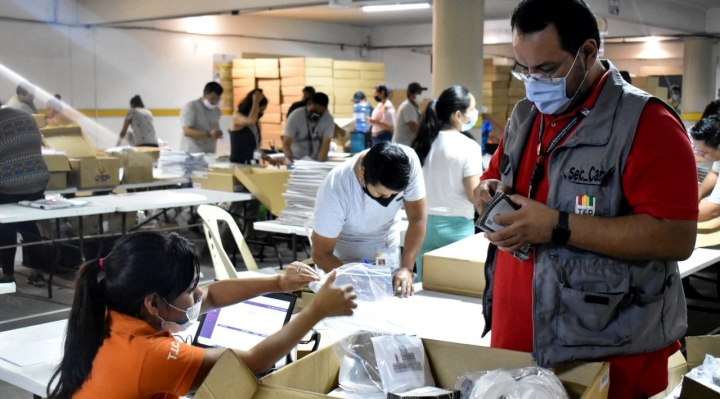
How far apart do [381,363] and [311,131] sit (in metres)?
5.71

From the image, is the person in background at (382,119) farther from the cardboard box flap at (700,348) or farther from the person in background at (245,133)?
the cardboard box flap at (700,348)

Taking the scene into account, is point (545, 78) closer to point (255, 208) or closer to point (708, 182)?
point (708, 182)

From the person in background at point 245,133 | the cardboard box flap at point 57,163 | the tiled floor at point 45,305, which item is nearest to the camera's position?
the tiled floor at point 45,305

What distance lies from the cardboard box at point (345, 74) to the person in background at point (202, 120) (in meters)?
4.85

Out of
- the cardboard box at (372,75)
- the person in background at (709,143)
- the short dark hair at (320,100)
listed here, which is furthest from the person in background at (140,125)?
the person in background at (709,143)

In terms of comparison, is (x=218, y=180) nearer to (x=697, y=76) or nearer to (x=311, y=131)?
(x=311, y=131)

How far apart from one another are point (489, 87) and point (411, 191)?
9.09 m

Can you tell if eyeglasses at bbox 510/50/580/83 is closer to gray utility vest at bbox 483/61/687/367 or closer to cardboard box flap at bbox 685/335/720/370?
gray utility vest at bbox 483/61/687/367

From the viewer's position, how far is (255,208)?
22.1 ft

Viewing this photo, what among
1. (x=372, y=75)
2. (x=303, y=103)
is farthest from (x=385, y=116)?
(x=372, y=75)

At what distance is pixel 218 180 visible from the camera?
6.13m

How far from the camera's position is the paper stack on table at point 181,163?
7270mm

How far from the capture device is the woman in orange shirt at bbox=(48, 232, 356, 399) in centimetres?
158

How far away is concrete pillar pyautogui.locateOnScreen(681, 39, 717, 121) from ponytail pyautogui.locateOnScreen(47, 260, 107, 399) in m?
14.7
